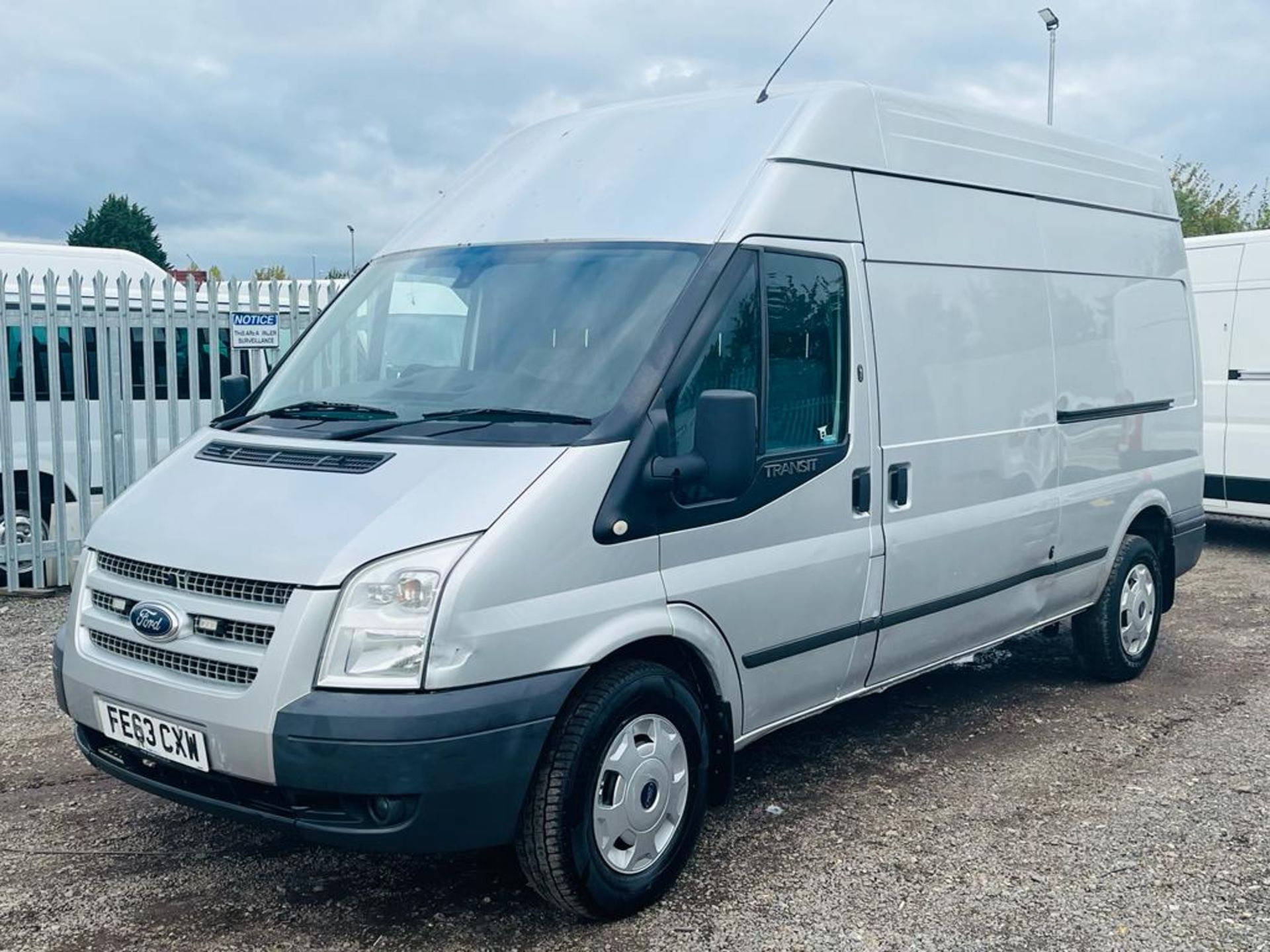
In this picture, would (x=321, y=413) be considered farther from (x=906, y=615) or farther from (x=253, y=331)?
(x=253, y=331)

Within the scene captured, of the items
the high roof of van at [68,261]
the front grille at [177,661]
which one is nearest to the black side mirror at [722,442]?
the front grille at [177,661]

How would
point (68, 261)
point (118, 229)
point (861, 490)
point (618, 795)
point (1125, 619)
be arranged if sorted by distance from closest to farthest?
point (618, 795) < point (861, 490) < point (1125, 619) < point (68, 261) < point (118, 229)

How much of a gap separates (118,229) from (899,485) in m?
59.0

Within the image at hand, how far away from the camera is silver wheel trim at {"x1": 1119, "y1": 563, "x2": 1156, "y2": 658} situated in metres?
6.58

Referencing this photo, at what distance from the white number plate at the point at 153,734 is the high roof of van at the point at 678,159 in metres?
1.96

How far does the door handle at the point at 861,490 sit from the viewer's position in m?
4.61

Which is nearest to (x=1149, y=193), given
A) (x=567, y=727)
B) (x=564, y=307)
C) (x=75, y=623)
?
(x=564, y=307)

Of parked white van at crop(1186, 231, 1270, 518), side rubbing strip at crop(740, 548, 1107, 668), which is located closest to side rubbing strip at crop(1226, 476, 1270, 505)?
parked white van at crop(1186, 231, 1270, 518)

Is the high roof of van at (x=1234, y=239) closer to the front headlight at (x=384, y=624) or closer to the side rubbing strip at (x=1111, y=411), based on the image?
the side rubbing strip at (x=1111, y=411)

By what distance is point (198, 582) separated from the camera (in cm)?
362

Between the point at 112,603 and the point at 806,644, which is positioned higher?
the point at 112,603

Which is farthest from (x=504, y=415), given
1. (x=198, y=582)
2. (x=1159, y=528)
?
(x=1159, y=528)

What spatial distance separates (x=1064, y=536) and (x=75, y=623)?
13.8ft

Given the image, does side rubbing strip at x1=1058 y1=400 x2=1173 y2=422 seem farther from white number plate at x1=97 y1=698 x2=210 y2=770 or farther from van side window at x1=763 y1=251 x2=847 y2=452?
white number plate at x1=97 y1=698 x2=210 y2=770
